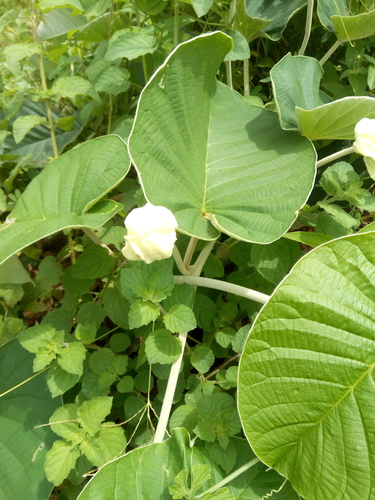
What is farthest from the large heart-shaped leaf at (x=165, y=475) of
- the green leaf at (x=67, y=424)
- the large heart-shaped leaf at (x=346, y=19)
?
the large heart-shaped leaf at (x=346, y=19)

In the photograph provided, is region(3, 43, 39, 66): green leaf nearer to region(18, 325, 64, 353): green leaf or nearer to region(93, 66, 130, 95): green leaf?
region(93, 66, 130, 95): green leaf

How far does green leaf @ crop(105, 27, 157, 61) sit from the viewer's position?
1.03 meters

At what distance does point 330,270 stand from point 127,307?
1.53ft

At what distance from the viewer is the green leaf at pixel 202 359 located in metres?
0.93

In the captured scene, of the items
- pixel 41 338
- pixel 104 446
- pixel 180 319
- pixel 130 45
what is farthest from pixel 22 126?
pixel 104 446

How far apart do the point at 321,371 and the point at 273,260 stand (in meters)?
0.30

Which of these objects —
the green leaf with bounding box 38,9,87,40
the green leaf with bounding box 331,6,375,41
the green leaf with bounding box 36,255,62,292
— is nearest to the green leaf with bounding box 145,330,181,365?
the green leaf with bounding box 36,255,62,292

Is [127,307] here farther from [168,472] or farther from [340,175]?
[340,175]

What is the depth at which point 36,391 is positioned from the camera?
3.31 feet

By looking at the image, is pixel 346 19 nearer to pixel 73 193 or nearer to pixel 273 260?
pixel 273 260

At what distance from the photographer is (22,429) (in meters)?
0.99

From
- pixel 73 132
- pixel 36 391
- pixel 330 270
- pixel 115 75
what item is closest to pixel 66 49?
pixel 73 132

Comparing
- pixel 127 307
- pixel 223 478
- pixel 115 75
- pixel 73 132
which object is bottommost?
pixel 223 478

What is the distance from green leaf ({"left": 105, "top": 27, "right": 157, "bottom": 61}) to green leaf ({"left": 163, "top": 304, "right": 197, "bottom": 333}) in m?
0.54
